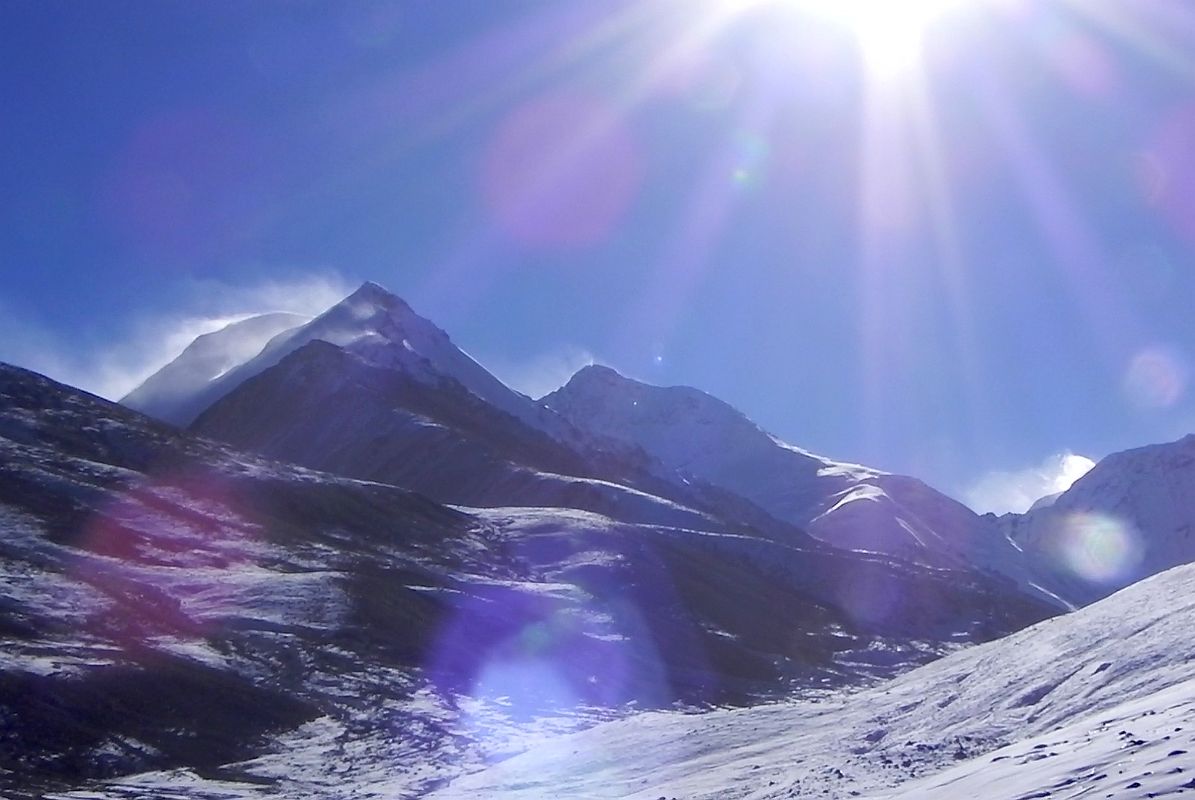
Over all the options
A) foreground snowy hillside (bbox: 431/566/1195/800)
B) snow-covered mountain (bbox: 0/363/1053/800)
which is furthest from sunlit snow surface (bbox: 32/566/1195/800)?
snow-covered mountain (bbox: 0/363/1053/800)

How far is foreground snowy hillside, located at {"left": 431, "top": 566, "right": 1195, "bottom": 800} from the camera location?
16031 mm

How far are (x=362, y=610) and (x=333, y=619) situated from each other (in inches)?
111

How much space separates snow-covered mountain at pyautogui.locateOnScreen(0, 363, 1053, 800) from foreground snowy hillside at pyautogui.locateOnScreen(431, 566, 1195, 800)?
6029 millimetres

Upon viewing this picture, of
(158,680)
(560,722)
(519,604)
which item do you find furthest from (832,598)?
(158,680)

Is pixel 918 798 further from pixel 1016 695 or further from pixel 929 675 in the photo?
pixel 929 675

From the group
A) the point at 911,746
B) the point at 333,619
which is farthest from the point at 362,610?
the point at 911,746

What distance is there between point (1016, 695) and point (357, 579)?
54495 millimetres

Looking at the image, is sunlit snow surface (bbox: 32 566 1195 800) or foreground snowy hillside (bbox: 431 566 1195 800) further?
sunlit snow surface (bbox: 32 566 1195 800)

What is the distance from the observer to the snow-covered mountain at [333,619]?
142ft

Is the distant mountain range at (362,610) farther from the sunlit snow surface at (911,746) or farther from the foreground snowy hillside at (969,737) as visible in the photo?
the foreground snowy hillside at (969,737)

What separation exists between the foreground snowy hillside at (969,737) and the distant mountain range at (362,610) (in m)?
6.05

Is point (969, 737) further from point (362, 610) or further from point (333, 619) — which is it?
point (362, 610)

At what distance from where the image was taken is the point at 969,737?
2517cm

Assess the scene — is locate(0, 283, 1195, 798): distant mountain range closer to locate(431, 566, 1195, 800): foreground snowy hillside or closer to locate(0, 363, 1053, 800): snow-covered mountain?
locate(0, 363, 1053, 800): snow-covered mountain
